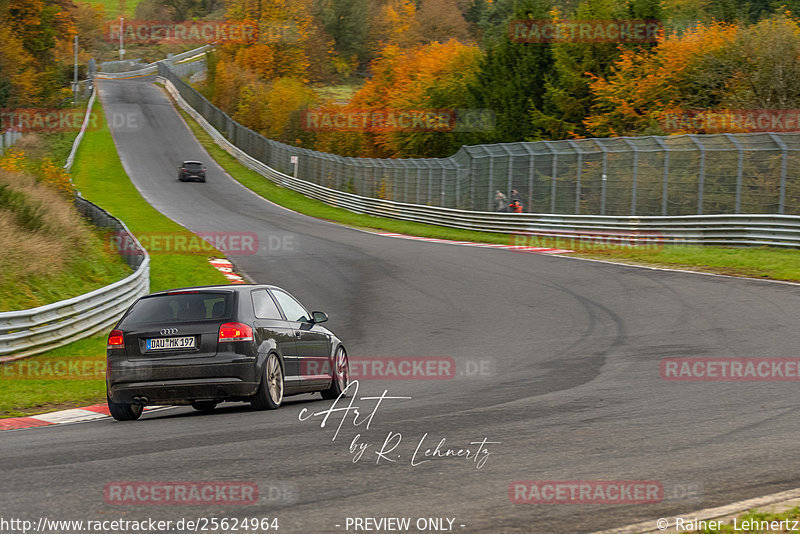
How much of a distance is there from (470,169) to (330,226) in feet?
21.9

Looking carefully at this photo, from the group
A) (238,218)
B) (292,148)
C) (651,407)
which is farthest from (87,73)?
(651,407)

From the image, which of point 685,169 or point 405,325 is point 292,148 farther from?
point 405,325

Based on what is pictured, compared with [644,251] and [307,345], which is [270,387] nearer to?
[307,345]

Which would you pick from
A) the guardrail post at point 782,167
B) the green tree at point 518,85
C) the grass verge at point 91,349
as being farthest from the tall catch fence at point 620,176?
the grass verge at point 91,349

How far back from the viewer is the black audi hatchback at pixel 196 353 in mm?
9453

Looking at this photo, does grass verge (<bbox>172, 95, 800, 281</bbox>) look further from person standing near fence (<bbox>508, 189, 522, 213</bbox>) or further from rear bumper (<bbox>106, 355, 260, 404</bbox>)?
rear bumper (<bbox>106, 355, 260, 404</bbox>)

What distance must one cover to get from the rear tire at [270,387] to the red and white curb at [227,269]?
46.4 ft

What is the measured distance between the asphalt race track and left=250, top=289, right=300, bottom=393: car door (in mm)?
397

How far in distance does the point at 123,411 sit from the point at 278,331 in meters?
1.82

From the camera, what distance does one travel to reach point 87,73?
103812 millimetres

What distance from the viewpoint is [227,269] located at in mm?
26656

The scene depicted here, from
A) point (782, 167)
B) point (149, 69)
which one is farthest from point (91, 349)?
point (149, 69)

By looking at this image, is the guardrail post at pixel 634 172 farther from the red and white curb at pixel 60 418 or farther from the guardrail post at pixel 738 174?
the red and white curb at pixel 60 418
